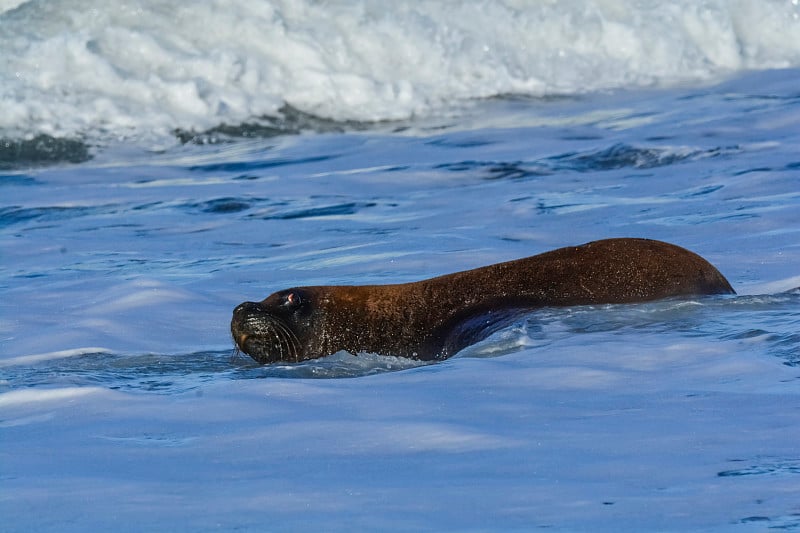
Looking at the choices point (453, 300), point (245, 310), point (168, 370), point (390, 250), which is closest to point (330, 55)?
point (390, 250)

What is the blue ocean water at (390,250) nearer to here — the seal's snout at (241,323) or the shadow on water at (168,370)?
the shadow on water at (168,370)

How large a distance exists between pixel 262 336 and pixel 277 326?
0.40ft

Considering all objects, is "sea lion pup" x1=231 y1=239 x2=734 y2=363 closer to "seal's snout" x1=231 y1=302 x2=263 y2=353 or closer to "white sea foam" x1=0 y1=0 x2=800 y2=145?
"seal's snout" x1=231 y1=302 x2=263 y2=353

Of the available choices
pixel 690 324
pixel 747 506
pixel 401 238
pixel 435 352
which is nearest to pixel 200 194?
pixel 401 238

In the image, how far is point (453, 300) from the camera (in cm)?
605

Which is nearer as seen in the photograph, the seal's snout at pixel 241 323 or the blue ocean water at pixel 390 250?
the blue ocean water at pixel 390 250

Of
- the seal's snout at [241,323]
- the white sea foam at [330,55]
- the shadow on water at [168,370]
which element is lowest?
the shadow on water at [168,370]

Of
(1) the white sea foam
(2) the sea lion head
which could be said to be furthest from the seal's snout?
(1) the white sea foam

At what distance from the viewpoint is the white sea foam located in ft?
50.7

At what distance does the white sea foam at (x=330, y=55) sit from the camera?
15453mm

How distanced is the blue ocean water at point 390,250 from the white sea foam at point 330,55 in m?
0.05

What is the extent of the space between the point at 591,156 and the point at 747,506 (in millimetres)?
10212

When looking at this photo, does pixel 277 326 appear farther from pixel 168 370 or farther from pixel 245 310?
Result: pixel 168 370

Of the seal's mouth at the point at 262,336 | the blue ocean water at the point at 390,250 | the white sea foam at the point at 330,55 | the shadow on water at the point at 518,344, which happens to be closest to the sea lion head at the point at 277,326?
the seal's mouth at the point at 262,336
